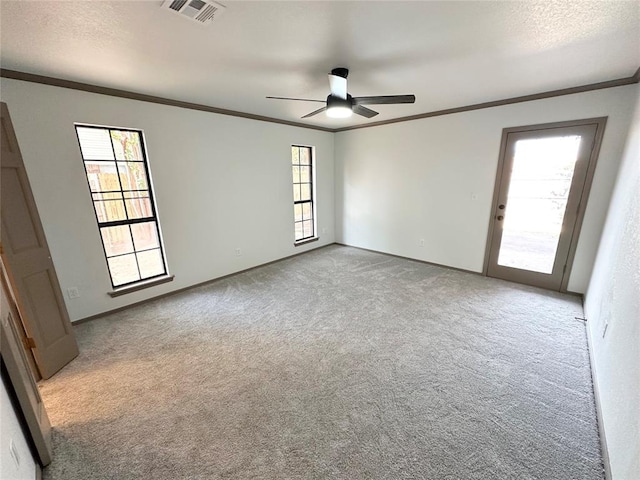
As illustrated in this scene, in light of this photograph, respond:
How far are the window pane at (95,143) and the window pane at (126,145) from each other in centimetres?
6

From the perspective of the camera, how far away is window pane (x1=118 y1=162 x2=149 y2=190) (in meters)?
3.04

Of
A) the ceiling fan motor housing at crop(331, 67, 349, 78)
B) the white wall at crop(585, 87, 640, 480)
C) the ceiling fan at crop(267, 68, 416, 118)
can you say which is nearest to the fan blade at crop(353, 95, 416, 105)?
the ceiling fan at crop(267, 68, 416, 118)

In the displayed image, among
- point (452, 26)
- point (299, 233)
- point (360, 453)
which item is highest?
point (452, 26)

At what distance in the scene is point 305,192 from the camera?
5199 millimetres

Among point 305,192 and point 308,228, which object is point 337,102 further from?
point 308,228

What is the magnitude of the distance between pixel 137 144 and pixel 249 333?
103 inches

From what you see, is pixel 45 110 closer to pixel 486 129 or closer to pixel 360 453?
pixel 360 453

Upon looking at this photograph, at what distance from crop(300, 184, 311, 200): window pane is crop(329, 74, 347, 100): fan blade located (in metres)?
2.75

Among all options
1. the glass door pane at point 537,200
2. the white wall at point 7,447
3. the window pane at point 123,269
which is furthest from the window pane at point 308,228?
the white wall at point 7,447

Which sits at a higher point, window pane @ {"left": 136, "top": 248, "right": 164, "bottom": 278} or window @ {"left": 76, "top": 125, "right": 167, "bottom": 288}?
window @ {"left": 76, "top": 125, "right": 167, "bottom": 288}

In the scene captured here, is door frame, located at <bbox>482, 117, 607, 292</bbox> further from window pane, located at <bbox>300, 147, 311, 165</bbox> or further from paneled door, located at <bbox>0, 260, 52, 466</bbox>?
paneled door, located at <bbox>0, 260, 52, 466</bbox>

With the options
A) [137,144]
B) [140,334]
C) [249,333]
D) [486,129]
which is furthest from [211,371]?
[486,129]

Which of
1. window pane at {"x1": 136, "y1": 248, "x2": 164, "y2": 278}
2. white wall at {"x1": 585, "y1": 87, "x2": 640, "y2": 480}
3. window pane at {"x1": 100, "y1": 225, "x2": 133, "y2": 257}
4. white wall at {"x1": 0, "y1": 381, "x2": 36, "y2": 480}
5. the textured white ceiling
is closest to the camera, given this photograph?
white wall at {"x1": 0, "y1": 381, "x2": 36, "y2": 480}

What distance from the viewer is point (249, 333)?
2.62m
